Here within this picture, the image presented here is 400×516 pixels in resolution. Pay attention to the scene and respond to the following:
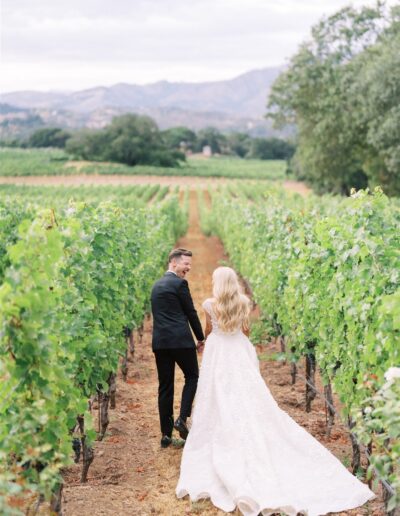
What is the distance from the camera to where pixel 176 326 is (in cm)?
662

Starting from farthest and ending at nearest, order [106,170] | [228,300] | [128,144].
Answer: [128,144] → [106,170] → [228,300]

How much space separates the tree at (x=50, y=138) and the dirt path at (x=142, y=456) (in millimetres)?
113691

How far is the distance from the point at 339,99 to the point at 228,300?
105ft

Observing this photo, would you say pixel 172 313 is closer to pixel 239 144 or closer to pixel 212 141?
pixel 212 141

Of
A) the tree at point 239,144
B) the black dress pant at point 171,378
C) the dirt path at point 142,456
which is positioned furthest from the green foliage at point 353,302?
the tree at point 239,144

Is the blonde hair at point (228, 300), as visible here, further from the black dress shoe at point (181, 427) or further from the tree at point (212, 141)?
the tree at point (212, 141)

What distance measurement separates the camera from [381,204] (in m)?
6.77

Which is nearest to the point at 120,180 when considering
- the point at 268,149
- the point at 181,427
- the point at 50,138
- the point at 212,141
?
the point at 268,149

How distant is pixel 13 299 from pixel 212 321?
2921 mm

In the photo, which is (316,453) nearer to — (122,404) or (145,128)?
(122,404)

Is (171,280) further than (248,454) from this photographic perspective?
Yes

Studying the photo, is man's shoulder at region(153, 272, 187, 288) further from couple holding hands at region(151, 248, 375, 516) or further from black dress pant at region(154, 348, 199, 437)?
black dress pant at region(154, 348, 199, 437)

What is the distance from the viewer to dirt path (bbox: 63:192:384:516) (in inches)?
213

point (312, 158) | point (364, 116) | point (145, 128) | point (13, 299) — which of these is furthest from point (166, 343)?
point (145, 128)
